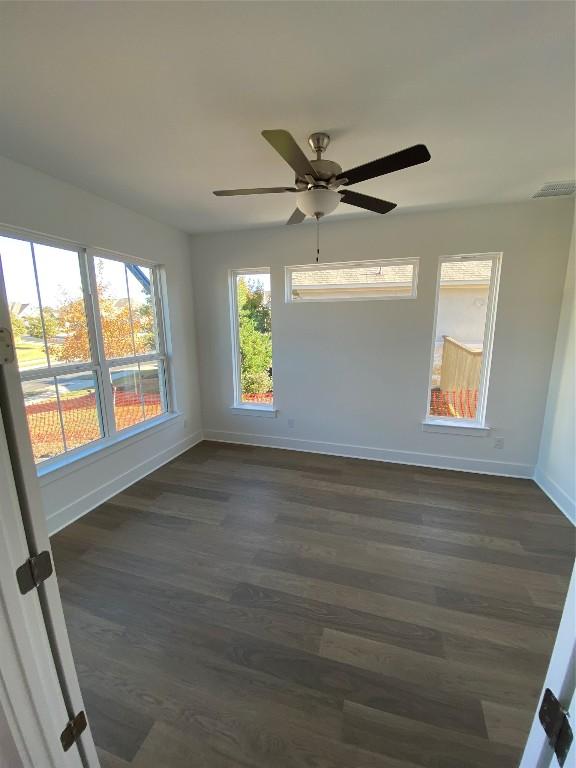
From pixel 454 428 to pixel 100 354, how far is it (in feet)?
11.6

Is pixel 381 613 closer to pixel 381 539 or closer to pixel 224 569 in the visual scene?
pixel 381 539

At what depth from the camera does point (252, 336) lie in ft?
12.9

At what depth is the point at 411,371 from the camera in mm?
3396

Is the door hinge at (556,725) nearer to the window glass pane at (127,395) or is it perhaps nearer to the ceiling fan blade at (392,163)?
the ceiling fan blade at (392,163)

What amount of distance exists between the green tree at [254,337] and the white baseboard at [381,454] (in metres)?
0.65

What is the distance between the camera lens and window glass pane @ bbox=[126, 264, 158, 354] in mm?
3236

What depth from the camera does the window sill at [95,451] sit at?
2.43m

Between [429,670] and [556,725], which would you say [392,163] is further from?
[429,670]

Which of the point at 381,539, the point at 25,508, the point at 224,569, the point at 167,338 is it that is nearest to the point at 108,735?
the point at 224,569

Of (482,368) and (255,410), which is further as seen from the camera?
(255,410)

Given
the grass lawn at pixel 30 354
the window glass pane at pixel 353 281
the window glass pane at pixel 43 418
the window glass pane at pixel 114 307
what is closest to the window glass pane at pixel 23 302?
the grass lawn at pixel 30 354

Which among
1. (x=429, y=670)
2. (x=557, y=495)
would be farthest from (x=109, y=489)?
(x=557, y=495)

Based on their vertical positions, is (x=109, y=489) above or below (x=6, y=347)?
below

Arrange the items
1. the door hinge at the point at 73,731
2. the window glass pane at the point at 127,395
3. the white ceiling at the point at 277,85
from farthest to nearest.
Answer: the window glass pane at the point at 127,395 < the white ceiling at the point at 277,85 < the door hinge at the point at 73,731
